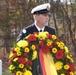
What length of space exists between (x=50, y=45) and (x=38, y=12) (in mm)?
602

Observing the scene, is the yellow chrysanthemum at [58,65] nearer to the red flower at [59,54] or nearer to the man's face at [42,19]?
the red flower at [59,54]

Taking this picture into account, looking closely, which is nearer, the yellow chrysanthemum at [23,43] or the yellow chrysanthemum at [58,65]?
the yellow chrysanthemum at [23,43]

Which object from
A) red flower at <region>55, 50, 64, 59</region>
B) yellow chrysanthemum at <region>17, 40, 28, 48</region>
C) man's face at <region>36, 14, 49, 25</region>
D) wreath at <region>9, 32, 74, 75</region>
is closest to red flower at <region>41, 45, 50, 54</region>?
wreath at <region>9, 32, 74, 75</region>

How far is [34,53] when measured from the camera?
182 inches

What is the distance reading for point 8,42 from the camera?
12383 mm

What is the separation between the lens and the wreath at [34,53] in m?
4.61

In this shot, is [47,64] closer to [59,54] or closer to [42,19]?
[59,54]

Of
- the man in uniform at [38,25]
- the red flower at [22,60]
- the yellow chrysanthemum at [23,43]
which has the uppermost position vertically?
the man in uniform at [38,25]

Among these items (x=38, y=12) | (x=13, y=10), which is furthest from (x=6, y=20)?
(x=38, y=12)

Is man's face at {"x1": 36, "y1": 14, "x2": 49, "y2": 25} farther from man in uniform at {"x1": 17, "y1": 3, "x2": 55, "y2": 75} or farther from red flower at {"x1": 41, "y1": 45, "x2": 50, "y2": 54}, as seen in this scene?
red flower at {"x1": 41, "y1": 45, "x2": 50, "y2": 54}

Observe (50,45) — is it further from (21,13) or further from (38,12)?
(21,13)

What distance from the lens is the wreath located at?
461 centimetres

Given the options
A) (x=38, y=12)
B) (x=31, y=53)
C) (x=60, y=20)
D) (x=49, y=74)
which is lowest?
(x=49, y=74)

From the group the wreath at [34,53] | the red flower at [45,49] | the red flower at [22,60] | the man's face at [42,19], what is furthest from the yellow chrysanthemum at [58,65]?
the man's face at [42,19]
